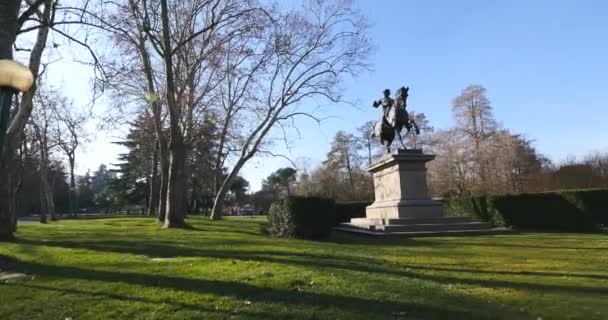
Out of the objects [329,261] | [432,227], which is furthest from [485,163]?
[329,261]

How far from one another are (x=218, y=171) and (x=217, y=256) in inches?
1204

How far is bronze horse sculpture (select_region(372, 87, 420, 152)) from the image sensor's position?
24.2 meters

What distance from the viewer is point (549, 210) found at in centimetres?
2436

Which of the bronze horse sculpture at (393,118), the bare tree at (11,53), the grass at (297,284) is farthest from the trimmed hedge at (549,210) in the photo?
the bare tree at (11,53)

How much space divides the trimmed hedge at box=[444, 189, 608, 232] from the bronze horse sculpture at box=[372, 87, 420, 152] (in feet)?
18.9

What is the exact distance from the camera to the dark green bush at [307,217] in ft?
54.6

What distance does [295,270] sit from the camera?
8.52 m

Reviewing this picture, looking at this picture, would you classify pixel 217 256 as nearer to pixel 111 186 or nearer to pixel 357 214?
pixel 357 214

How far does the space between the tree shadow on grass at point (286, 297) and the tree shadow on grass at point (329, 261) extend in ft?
5.78

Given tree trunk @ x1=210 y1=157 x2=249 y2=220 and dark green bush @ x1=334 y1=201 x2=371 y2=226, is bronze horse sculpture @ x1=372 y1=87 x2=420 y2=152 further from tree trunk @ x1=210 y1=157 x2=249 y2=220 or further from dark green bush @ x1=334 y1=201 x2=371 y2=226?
tree trunk @ x1=210 y1=157 x2=249 y2=220

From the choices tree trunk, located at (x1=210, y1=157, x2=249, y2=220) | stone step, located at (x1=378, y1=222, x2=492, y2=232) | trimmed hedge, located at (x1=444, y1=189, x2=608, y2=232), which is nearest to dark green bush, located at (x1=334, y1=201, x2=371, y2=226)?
tree trunk, located at (x1=210, y1=157, x2=249, y2=220)

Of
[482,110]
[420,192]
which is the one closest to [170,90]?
[420,192]

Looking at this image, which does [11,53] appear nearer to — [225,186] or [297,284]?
[297,284]

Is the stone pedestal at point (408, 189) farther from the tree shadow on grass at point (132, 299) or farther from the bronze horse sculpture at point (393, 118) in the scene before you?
the tree shadow on grass at point (132, 299)
